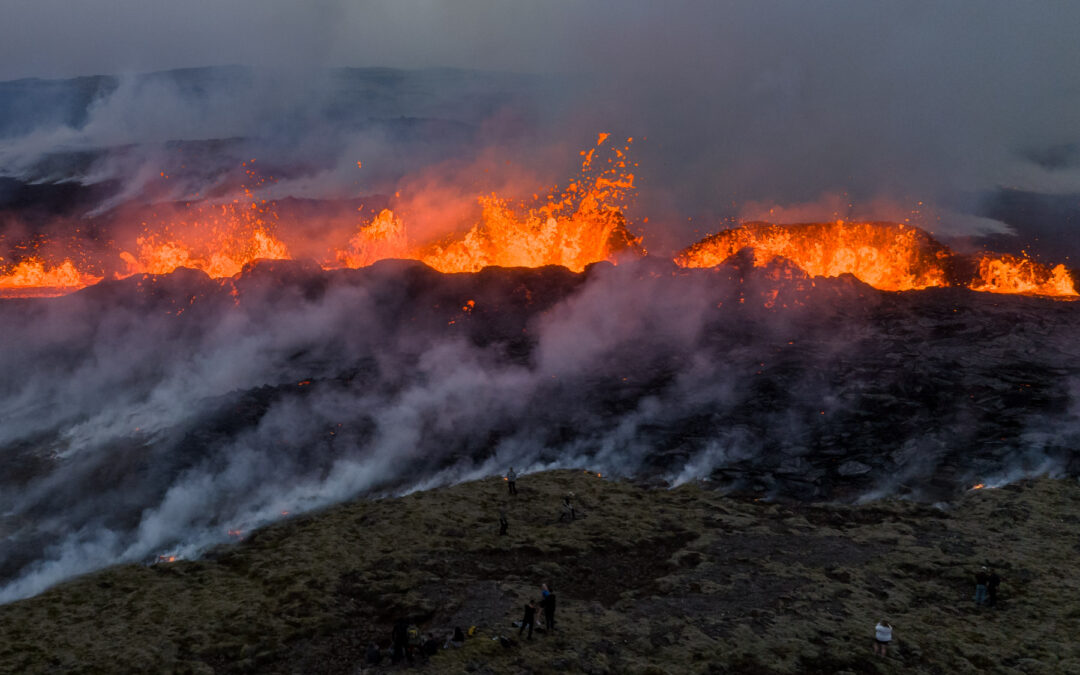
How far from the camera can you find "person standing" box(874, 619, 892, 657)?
24.8 metres

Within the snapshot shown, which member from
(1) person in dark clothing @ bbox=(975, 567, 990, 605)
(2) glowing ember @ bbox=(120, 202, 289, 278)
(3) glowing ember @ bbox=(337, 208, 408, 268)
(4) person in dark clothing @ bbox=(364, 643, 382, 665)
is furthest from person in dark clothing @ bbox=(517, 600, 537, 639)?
(2) glowing ember @ bbox=(120, 202, 289, 278)

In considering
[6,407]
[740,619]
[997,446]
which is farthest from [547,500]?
[6,407]

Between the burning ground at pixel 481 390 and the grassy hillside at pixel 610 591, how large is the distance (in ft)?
13.3

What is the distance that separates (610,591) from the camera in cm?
3019

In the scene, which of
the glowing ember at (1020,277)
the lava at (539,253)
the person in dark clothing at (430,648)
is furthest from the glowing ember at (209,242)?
the glowing ember at (1020,277)

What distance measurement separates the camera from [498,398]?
56.4 metres

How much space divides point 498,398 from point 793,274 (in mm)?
39477

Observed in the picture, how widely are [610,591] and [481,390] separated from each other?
29.7m

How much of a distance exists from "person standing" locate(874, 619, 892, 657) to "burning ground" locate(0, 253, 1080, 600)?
16174 mm

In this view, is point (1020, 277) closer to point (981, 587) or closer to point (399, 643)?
point (981, 587)

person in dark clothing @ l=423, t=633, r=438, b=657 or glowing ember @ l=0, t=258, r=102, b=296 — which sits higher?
glowing ember @ l=0, t=258, r=102, b=296

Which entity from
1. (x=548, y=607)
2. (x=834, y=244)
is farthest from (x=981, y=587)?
(x=834, y=244)

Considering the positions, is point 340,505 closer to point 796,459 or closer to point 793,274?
point 796,459

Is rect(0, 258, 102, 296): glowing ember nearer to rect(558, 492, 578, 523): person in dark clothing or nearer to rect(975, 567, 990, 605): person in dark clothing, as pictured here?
rect(558, 492, 578, 523): person in dark clothing
